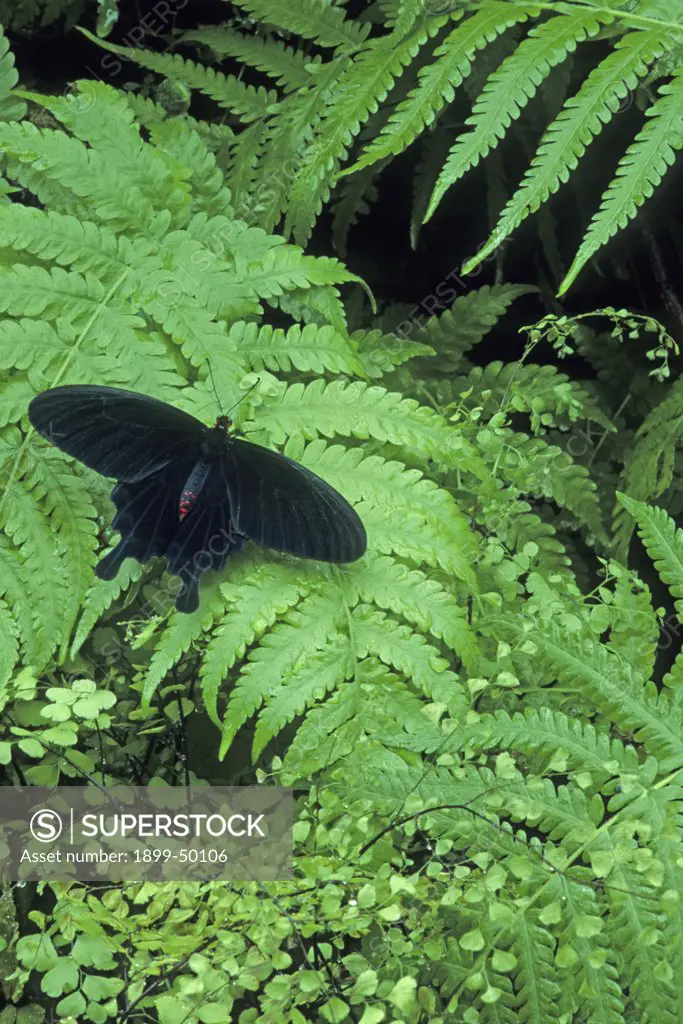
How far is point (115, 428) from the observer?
5.65ft

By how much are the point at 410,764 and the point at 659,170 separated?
48.0 inches

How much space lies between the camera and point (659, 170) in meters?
1.82

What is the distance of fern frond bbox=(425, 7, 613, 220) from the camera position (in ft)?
6.06

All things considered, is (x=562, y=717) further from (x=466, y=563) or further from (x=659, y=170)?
(x=659, y=170)

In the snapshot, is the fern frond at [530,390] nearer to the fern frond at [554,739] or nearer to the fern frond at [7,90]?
the fern frond at [554,739]

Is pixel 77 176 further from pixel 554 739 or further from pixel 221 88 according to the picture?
pixel 554 739

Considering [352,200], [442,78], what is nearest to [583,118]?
[442,78]

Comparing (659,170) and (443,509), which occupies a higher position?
(659,170)

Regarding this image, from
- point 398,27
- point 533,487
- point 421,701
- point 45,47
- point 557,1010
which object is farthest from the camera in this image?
point 45,47

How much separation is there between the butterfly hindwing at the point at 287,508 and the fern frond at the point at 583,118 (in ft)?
1.78

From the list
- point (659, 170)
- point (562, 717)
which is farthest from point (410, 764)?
point (659, 170)

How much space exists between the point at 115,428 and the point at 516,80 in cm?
105

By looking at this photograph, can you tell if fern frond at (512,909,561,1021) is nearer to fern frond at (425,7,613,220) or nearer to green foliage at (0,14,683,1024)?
green foliage at (0,14,683,1024)

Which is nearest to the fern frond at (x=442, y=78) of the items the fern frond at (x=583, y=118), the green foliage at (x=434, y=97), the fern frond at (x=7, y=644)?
the green foliage at (x=434, y=97)
